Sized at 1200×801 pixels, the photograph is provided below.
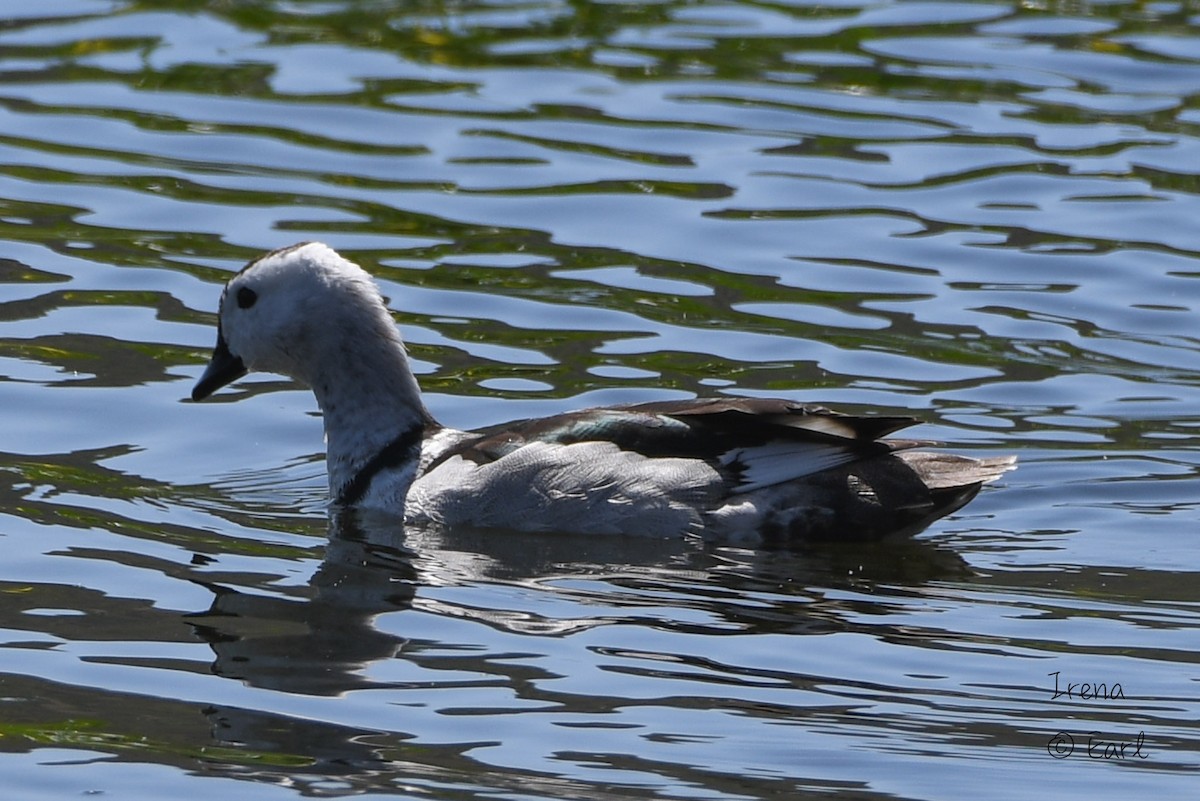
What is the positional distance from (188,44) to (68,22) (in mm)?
1189

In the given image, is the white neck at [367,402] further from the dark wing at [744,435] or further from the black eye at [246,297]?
the dark wing at [744,435]

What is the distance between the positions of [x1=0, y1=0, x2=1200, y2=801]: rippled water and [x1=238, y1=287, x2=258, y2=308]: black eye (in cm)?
72

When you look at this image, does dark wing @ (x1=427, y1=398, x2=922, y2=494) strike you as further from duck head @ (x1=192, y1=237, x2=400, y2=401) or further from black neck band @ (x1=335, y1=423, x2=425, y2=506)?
duck head @ (x1=192, y1=237, x2=400, y2=401)

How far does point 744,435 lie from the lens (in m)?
8.45

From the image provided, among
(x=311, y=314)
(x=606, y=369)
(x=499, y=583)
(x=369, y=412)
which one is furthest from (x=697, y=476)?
(x=606, y=369)

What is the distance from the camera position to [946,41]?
643 inches

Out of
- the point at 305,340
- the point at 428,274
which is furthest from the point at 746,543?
the point at 428,274

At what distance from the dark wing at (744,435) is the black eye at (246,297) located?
162 cm

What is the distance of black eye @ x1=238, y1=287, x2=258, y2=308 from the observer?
9.45 metres

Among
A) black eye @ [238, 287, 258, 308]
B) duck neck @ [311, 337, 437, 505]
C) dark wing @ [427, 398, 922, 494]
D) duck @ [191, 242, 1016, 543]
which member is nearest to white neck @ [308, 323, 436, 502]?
duck neck @ [311, 337, 437, 505]

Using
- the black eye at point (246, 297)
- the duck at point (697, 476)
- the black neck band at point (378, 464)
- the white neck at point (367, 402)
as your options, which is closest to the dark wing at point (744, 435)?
the duck at point (697, 476)

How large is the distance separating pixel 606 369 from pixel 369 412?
1.71 m

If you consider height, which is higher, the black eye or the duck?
the black eye

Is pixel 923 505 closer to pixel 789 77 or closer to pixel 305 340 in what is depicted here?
pixel 305 340
